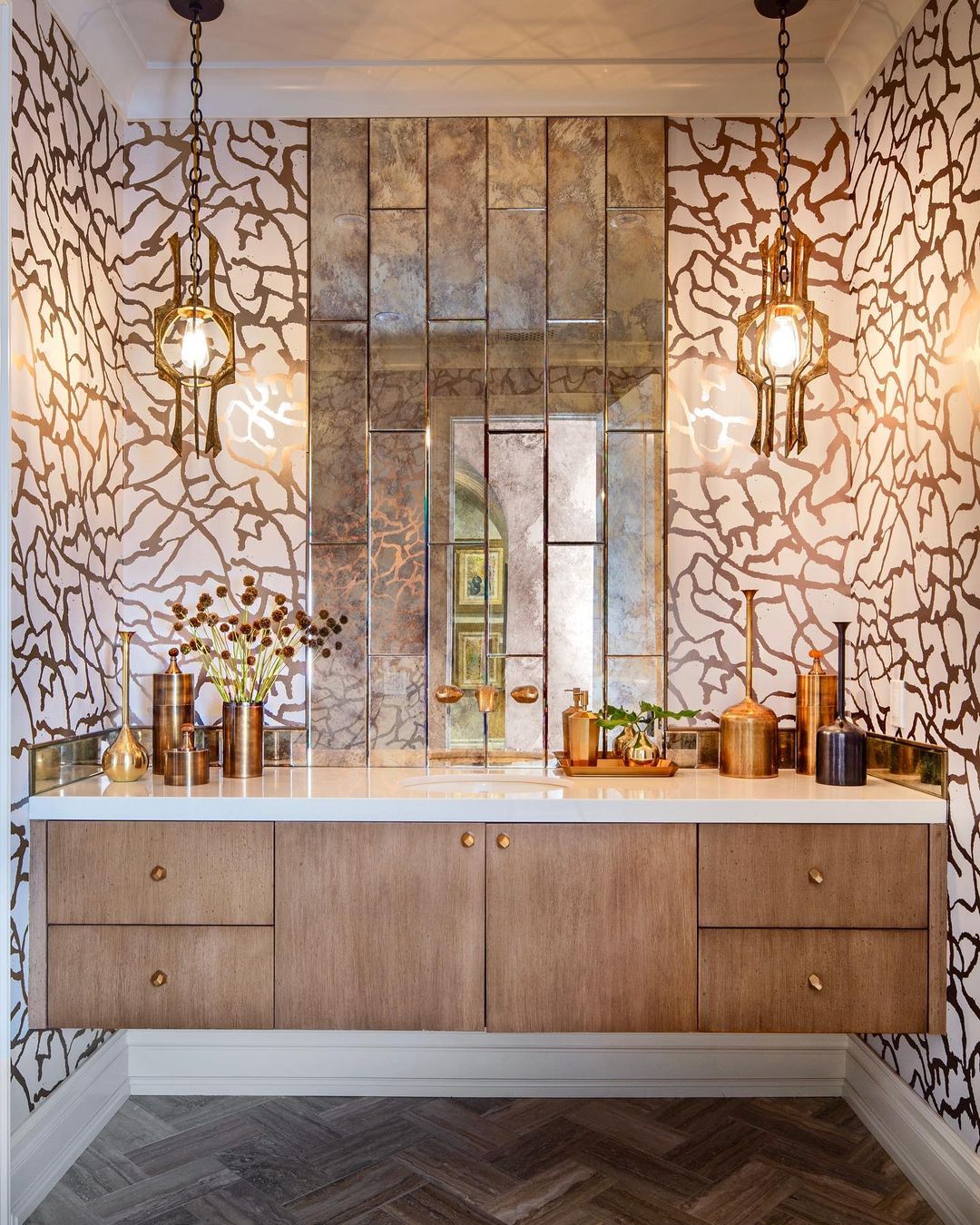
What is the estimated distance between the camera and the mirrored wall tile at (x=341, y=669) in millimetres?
2740

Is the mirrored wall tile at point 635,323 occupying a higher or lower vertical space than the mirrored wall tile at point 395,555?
higher

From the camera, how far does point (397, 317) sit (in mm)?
2760

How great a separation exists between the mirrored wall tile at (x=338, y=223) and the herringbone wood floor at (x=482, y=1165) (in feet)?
7.56

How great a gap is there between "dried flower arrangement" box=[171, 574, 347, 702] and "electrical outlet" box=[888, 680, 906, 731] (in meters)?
1.55

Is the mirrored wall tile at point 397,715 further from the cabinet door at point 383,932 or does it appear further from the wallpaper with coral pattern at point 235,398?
the cabinet door at point 383,932

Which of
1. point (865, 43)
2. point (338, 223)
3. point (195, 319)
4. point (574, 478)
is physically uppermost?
point (865, 43)

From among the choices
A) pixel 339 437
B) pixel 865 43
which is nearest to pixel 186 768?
pixel 339 437

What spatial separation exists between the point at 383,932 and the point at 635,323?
6.12ft

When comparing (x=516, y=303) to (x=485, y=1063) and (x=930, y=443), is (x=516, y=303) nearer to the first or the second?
(x=930, y=443)

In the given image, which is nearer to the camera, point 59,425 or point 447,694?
point 59,425

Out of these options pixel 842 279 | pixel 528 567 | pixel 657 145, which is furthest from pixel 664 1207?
pixel 657 145

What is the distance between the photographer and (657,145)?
275cm

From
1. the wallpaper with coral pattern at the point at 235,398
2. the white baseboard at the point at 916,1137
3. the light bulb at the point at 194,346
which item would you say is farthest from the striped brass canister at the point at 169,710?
the white baseboard at the point at 916,1137

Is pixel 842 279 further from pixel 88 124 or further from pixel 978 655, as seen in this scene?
pixel 88 124
